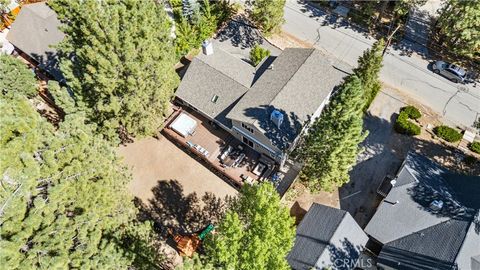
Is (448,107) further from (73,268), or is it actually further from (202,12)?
(73,268)

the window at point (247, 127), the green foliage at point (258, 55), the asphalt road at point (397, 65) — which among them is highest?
the asphalt road at point (397, 65)

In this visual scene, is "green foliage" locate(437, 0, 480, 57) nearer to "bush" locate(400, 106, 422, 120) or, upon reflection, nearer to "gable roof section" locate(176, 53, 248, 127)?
"bush" locate(400, 106, 422, 120)

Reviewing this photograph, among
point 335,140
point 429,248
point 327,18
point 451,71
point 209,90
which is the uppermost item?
point 327,18

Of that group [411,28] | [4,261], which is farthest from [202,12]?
[4,261]

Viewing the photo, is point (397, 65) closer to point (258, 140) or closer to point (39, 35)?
point (258, 140)

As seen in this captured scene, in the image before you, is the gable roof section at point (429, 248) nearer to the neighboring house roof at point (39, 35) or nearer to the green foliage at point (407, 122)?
the green foliage at point (407, 122)

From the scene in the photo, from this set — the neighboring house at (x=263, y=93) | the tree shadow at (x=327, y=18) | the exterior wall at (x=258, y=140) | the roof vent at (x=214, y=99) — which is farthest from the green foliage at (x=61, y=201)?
the tree shadow at (x=327, y=18)

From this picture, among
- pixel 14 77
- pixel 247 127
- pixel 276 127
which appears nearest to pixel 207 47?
pixel 247 127

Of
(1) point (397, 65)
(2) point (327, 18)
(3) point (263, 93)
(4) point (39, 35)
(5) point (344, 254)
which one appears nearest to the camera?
(5) point (344, 254)

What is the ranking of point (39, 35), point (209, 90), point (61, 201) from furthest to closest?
point (39, 35), point (209, 90), point (61, 201)
